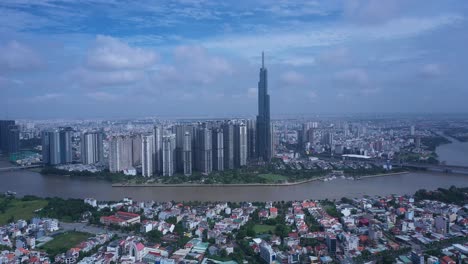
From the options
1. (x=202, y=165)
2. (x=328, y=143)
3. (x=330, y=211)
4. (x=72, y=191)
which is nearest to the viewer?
(x=330, y=211)

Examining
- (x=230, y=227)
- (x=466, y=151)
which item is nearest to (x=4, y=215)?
(x=230, y=227)

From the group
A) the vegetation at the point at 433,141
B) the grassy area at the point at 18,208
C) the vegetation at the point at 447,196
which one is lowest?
the grassy area at the point at 18,208

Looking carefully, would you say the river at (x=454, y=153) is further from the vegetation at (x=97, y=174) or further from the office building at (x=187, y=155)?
the vegetation at (x=97, y=174)

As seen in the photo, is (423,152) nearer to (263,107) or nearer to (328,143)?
(328,143)

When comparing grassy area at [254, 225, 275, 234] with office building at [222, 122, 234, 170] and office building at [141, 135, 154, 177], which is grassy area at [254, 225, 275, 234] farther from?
office building at [222, 122, 234, 170]

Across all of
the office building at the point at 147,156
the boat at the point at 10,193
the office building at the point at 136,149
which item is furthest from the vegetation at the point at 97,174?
the boat at the point at 10,193

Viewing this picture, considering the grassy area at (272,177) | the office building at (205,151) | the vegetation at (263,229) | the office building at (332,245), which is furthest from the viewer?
the office building at (205,151)
